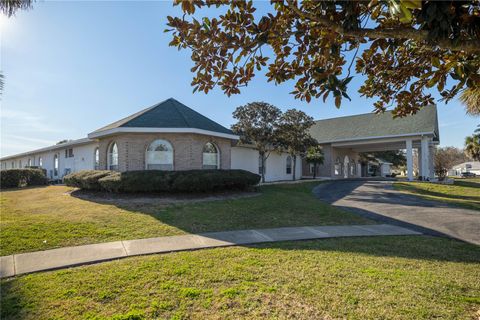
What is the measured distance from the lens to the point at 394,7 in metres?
1.90

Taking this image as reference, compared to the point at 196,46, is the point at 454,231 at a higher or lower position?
lower

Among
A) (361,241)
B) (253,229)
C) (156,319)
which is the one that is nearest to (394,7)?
(156,319)

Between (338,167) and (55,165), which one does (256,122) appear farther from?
(55,165)

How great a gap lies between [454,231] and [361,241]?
3460 millimetres

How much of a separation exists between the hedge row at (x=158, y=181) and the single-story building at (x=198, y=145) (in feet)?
5.79

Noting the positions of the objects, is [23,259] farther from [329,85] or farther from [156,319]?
[329,85]

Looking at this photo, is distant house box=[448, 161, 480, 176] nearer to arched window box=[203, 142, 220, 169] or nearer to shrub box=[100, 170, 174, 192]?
arched window box=[203, 142, 220, 169]

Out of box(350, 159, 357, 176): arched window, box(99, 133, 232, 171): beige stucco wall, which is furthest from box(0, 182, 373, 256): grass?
box(350, 159, 357, 176): arched window

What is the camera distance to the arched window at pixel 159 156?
48.3 ft

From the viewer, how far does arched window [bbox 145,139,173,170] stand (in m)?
14.7

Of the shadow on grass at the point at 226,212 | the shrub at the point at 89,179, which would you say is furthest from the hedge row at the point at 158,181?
the shadow on grass at the point at 226,212

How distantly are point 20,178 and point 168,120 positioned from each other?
15.0 metres

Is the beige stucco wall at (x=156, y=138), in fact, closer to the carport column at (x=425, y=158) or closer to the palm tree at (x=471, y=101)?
the palm tree at (x=471, y=101)

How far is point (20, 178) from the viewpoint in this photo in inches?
819
